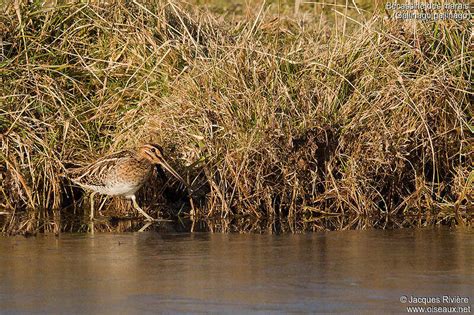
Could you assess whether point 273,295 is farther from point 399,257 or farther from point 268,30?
point 268,30

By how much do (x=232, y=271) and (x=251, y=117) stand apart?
221 cm

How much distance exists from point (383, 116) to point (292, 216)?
1.09 m

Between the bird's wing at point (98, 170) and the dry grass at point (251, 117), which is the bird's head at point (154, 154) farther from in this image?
the dry grass at point (251, 117)

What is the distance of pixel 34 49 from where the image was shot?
28.6 ft

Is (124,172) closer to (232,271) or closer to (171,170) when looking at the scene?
(171,170)

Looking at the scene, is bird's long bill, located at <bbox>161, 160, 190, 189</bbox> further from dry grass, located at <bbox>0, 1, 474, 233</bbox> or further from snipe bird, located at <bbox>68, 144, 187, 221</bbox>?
dry grass, located at <bbox>0, 1, 474, 233</bbox>

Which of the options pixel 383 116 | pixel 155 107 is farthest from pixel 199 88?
pixel 383 116

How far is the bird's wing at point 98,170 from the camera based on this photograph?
7.66m

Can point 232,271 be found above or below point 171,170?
below

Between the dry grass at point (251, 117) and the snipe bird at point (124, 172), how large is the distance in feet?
1.05

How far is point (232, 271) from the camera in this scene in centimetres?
589

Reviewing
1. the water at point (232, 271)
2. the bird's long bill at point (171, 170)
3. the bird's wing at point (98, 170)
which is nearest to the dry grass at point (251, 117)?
the bird's long bill at point (171, 170)

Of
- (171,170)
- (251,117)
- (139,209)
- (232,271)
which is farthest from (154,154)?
(232,271)

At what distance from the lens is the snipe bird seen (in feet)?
25.1
